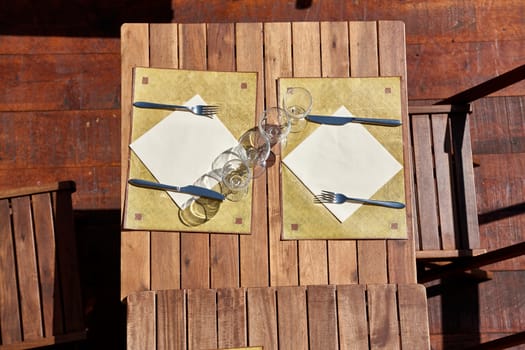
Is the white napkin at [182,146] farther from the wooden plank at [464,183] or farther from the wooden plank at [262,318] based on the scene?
the wooden plank at [464,183]

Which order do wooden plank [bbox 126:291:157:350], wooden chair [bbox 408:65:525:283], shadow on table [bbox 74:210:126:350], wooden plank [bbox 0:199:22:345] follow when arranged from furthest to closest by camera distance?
shadow on table [bbox 74:210:126:350] < wooden chair [bbox 408:65:525:283] < wooden plank [bbox 0:199:22:345] < wooden plank [bbox 126:291:157:350]

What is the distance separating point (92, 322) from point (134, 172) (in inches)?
40.2

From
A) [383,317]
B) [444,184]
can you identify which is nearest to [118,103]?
[444,184]

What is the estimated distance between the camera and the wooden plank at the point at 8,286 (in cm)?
177

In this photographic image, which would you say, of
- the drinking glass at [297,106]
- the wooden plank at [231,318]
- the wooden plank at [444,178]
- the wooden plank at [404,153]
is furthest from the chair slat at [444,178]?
the wooden plank at [231,318]

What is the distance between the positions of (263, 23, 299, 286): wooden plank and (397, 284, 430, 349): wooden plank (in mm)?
293

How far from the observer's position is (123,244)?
153 centimetres

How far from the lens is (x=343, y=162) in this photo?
1595 millimetres

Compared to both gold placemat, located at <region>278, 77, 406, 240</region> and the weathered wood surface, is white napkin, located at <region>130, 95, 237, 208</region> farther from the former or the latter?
the weathered wood surface

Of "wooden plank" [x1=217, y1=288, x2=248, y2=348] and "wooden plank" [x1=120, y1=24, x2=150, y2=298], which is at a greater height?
"wooden plank" [x1=120, y1=24, x2=150, y2=298]

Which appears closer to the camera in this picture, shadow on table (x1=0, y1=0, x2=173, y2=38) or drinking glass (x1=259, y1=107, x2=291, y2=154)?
drinking glass (x1=259, y1=107, x2=291, y2=154)

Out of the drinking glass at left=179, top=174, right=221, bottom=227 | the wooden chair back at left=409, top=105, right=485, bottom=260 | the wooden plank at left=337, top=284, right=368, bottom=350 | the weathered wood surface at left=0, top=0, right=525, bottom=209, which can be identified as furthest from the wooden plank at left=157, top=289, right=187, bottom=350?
the weathered wood surface at left=0, top=0, right=525, bottom=209

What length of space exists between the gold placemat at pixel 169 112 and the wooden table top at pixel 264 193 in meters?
0.02

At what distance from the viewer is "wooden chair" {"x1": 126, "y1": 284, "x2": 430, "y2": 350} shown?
143 cm
